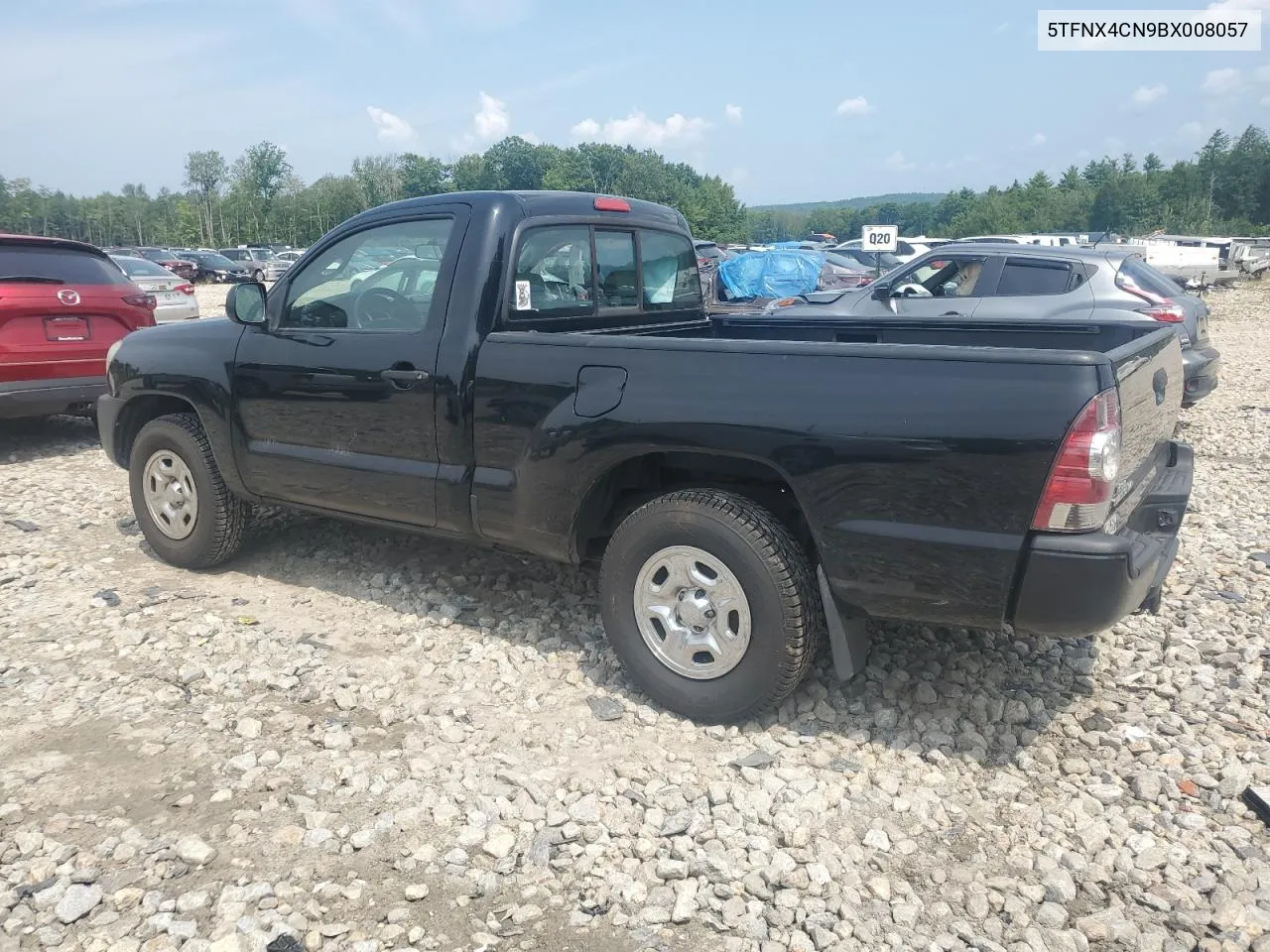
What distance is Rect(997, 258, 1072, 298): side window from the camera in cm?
879

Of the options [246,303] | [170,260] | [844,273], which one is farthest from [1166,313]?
[170,260]

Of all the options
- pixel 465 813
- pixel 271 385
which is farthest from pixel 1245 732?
pixel 271 385

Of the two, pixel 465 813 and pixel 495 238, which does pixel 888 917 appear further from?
pixel 495 238

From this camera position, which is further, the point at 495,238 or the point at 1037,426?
the point at 495,238

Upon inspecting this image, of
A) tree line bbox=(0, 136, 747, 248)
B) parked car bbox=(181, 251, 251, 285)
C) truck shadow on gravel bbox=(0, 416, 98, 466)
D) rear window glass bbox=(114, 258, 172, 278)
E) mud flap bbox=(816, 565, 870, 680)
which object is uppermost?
tree line bbox=(0, 136, 747, 248)

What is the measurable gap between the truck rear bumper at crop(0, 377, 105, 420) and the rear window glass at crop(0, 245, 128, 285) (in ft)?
2.66

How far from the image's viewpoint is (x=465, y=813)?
9.84 feet

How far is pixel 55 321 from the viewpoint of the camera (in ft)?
24.4

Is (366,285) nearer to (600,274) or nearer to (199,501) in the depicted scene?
(600,274)

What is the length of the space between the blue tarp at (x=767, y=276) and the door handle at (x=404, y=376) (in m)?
15.6

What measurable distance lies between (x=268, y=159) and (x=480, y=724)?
109 m

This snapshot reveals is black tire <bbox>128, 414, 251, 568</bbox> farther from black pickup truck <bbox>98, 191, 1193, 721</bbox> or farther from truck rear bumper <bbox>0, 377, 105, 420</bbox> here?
truck rear bumper <bbox>0, 377, 105, 420</bbox>

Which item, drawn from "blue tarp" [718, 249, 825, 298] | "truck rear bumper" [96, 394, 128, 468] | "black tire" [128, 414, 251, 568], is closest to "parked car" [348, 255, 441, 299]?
"black tire" [128, 414, 251, 568]

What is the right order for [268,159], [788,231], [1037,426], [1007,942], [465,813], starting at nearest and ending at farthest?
[1007,942], [1037,426], [465,813], [268,159], [788,231]
